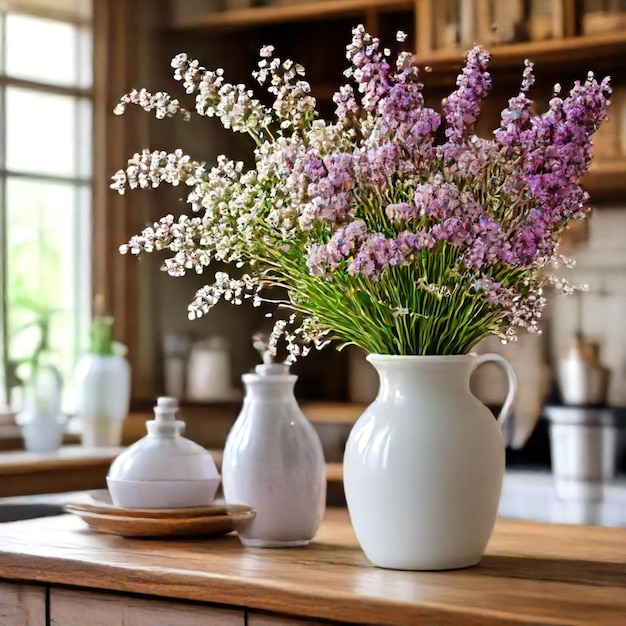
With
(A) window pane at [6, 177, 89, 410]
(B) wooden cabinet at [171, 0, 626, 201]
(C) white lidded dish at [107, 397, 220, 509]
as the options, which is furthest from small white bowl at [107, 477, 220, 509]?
(B) wooden cabinet at [171, 0, 626, 201]

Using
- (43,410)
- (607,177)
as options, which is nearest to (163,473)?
(43,410)

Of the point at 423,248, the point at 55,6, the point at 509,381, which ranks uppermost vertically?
the point at 55,6

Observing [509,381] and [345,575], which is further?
[509,381]

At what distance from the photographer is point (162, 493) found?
1736 millimetres

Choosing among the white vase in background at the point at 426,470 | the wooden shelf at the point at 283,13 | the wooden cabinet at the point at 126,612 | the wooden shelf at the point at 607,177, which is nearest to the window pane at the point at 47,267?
the wooden shelf at the point at 283,13

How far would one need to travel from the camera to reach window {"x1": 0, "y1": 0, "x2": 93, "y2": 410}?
12.6 ft

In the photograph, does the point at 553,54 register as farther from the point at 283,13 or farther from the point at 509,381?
the point at 509,381

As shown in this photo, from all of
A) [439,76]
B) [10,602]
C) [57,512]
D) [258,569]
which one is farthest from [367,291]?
[439,76]

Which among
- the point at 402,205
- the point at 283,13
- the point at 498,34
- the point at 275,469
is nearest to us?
the point at 402,205

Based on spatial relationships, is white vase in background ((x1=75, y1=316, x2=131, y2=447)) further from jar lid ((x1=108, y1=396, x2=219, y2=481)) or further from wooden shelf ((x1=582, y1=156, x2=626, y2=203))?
jar lid ((x1=108, y1=396, x2=219, y2=481))

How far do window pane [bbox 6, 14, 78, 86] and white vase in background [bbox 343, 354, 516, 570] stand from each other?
107 inches

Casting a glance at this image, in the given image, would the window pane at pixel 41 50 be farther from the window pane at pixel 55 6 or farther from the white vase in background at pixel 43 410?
the white vase in background at pixel 43 410

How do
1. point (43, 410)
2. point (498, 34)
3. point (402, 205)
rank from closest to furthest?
point (402, 205) < point (43, 410) < point (498, 34)

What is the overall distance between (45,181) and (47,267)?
0.27m
